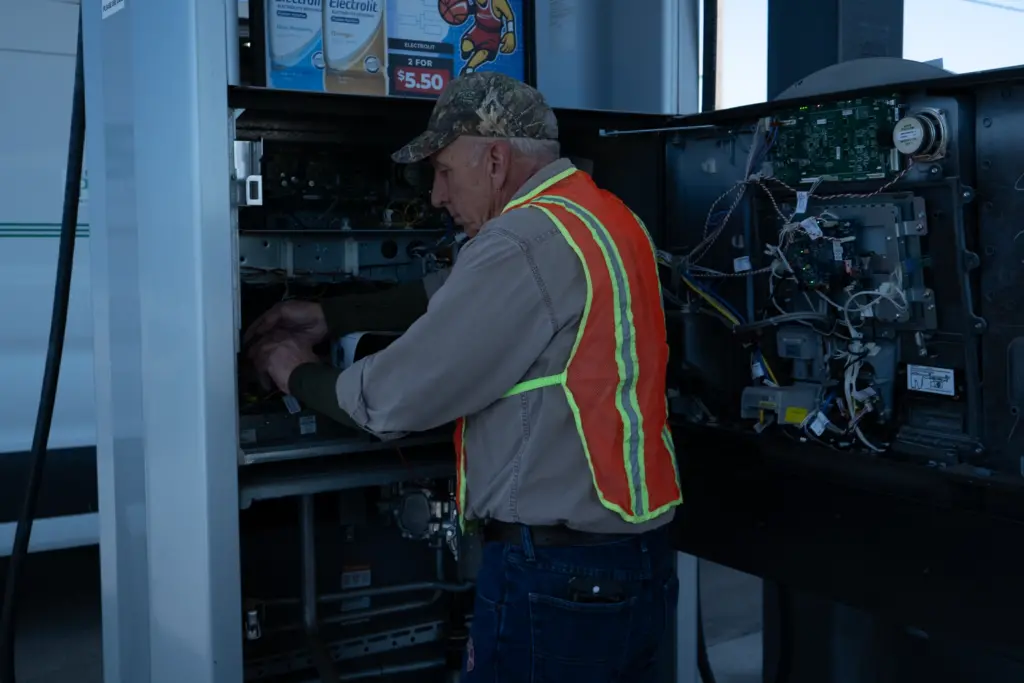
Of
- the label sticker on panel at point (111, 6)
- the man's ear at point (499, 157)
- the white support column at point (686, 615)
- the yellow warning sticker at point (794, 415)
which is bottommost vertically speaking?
the white support column at point (686, 615)

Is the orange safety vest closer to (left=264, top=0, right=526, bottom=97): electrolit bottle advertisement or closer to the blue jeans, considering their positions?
the blue jeans

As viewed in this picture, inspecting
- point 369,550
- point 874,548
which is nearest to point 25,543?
point 369,550

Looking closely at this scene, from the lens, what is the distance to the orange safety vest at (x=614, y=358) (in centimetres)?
187

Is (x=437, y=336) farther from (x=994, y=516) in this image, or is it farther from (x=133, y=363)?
(x=994, y=516)

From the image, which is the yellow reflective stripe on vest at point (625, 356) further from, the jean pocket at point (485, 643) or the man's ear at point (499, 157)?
the jean pocket at point (485, 643)

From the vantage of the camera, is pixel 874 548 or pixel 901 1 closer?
pixel 874 548

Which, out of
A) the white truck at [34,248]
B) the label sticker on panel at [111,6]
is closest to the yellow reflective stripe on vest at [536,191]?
the label sticker on panel at [111,6]

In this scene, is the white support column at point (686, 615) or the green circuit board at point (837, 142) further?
the white support column at point (686, 615)

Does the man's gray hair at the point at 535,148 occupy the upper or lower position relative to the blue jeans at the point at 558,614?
upper

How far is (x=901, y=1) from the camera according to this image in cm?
367

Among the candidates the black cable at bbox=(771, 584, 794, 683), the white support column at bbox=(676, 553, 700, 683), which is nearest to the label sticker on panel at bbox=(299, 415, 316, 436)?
the white support column at bbox=(676, 553, 700, 683)

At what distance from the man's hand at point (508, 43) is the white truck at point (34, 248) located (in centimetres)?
201

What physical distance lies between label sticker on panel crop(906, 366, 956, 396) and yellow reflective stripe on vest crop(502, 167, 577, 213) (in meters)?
0.79

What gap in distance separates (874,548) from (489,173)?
106cm
